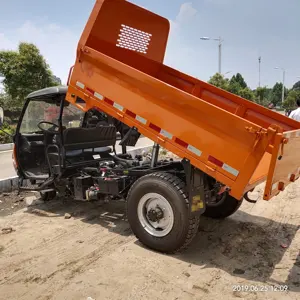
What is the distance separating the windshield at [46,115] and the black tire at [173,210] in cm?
208

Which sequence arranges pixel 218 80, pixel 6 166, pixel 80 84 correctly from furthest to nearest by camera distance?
pixel 218 80, pixel 6 166, pixel 80 84

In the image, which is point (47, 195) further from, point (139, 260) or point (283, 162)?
point (283, 162)

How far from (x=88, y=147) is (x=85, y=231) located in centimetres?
162

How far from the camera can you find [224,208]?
200 inches

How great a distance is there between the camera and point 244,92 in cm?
4469

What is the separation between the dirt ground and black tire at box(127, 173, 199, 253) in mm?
161

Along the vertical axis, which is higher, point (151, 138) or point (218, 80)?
point (218, 80)

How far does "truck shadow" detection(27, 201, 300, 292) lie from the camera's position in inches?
141

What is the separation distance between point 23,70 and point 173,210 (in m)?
16.3

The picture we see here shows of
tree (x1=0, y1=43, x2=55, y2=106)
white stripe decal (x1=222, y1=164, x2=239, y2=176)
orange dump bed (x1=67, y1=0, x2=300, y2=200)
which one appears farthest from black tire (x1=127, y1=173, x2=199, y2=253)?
tree (x1=0, y1=43, x2=55, y2=106)

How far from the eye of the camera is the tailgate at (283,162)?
3133 millimetres

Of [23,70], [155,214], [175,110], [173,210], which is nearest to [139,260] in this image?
[155,214]

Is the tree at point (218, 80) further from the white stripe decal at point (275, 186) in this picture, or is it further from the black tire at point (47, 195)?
the white stripe decal at point (275, 186)

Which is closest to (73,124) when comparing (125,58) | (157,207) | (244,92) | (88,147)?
(88,147)
